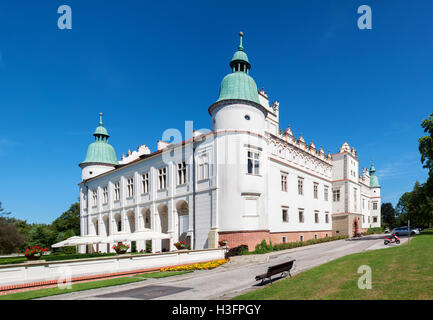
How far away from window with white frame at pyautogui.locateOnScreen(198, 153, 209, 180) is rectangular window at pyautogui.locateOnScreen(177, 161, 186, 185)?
2.78 meters

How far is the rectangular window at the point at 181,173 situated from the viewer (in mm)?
32406

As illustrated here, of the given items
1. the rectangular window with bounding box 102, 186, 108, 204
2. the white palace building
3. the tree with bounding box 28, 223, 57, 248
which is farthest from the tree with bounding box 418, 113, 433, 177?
the tree with bounding box 28, 223, 57, 248

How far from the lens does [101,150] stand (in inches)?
2002

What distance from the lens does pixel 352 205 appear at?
49500 millimetres

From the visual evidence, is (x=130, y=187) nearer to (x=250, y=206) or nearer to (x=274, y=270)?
(x=250, y=206)

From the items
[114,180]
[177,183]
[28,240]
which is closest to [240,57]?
[177,183]

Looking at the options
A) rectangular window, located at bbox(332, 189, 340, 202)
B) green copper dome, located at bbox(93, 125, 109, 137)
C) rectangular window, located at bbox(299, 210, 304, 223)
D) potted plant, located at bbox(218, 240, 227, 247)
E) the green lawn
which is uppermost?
green copper dome, located at bbox(93, 125, 109, 137)

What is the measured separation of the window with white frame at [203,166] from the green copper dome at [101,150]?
26.5 metres

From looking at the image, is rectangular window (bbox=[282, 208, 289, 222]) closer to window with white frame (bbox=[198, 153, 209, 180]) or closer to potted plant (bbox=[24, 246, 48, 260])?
window with white frame (bbox=[198, 153, 209, 180])

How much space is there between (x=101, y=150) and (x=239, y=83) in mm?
31369

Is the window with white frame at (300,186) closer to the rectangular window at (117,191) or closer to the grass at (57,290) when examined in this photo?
the rectangular window at (117,191)

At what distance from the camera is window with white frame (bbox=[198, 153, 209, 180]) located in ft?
97.2

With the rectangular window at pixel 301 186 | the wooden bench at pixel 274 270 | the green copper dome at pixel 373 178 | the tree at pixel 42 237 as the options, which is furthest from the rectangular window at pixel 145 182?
the green copper dome at pixel 373 178
